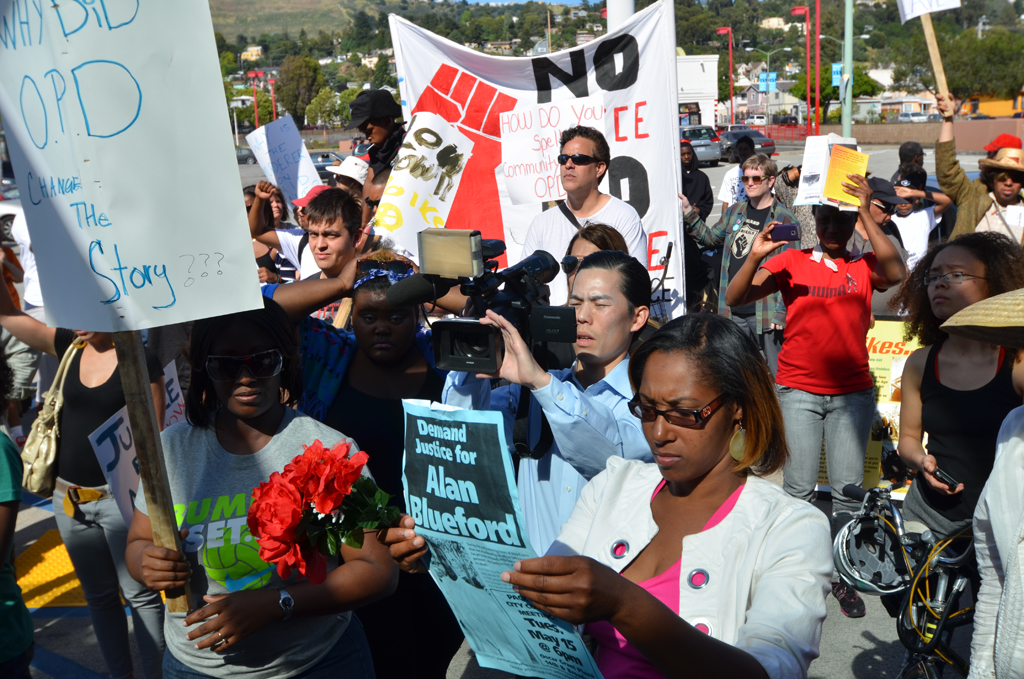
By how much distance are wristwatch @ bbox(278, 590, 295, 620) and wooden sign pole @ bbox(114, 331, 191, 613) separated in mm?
329

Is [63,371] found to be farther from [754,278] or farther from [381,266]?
[754,278]

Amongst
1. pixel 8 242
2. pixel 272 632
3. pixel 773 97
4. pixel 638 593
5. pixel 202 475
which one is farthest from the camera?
pixel 773 97

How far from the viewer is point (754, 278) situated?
4.17 metres

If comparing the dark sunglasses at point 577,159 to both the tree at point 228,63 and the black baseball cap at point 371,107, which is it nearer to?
the black baseball cap at point 371,107

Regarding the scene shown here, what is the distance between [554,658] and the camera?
1591 mm

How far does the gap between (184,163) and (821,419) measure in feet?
10.6

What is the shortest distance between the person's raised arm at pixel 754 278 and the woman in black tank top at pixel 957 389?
0.74 meters

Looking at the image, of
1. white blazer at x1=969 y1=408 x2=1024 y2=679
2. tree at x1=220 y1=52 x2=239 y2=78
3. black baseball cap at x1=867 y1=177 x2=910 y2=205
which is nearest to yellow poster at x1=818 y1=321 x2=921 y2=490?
black baseball cap at x1=867 y1=177 x2=910 y2=205

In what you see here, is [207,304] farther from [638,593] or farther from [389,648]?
[389,648]

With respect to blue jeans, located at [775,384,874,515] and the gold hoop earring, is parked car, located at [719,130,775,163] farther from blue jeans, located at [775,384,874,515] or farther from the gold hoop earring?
the gold hoop earring

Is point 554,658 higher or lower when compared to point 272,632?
higher

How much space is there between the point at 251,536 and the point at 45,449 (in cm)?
170

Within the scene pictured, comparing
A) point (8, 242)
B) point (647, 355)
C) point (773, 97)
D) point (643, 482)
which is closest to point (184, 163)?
point (647, 355)

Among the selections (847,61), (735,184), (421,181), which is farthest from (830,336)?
(847,61)
